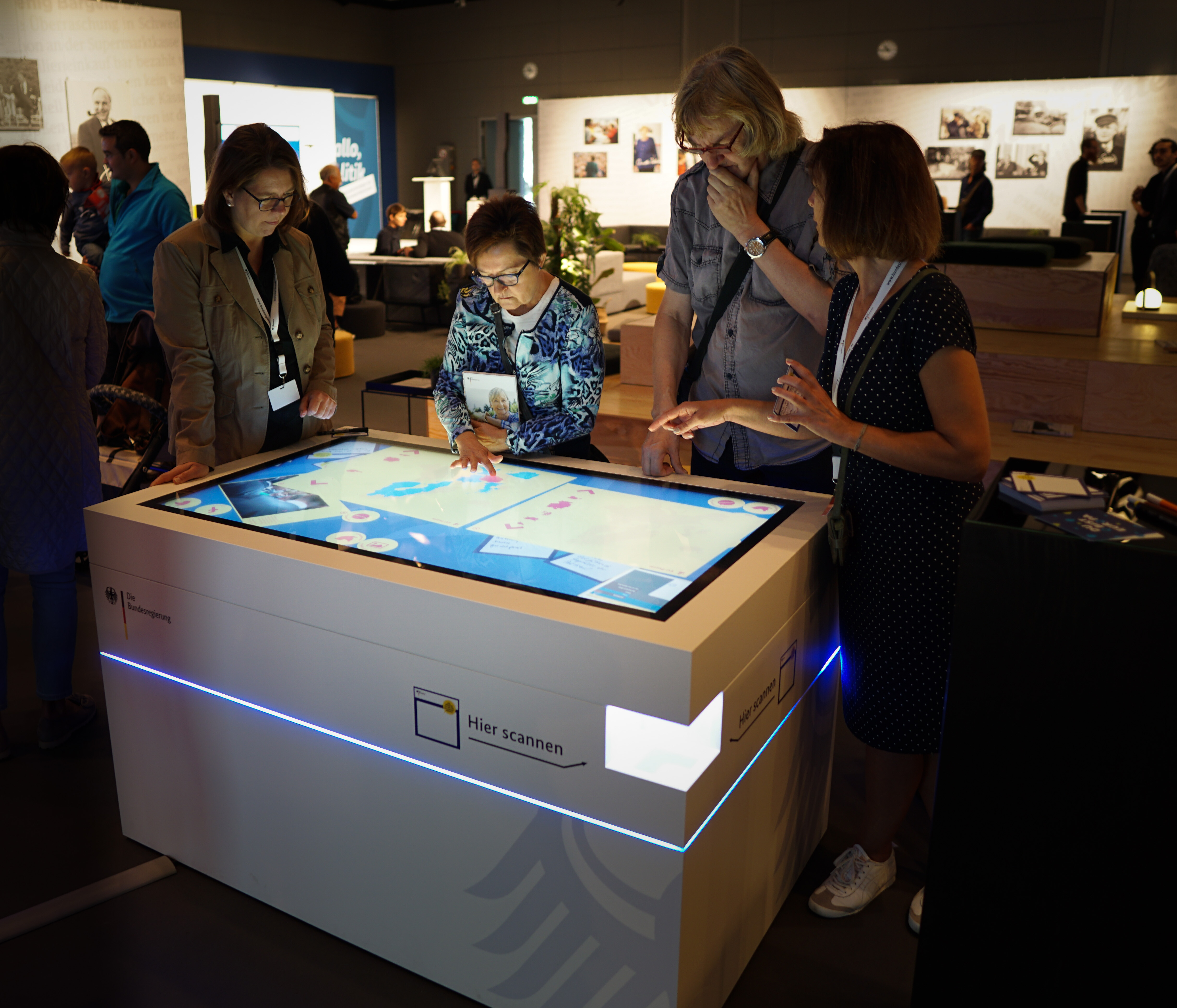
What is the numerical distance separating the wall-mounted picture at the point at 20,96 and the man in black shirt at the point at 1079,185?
31.6 feet

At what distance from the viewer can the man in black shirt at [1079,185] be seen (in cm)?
1012

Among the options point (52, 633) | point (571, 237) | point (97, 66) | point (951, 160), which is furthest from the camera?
point (951, 160)

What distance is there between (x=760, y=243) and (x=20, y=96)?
774cm

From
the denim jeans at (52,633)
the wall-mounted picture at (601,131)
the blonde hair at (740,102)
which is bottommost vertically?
the denim jeans at (52,633)

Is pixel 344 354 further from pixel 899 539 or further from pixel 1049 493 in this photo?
pixel 1049 493

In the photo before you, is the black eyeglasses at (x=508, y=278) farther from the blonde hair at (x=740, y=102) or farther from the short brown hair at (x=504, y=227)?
the blonde hair at (x=740, y=102)

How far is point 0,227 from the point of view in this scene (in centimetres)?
239

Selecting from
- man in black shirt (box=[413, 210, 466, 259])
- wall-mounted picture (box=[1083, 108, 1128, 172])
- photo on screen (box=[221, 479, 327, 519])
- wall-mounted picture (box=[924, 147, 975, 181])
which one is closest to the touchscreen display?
photo on screen (box=[221, 479, 327, 519])

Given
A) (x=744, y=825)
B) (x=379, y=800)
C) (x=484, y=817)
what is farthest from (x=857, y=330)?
(x=379, y=800)

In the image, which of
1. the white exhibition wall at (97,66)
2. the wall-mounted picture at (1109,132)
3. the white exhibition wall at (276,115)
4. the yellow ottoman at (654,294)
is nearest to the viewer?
the white exhibition wall at (97,66)

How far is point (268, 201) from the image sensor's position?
215 cm

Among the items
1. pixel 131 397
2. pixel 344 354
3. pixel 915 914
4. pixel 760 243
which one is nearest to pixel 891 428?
pixel 760 243

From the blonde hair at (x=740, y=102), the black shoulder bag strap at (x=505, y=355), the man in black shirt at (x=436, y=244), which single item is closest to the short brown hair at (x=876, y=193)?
the blonde hair at (x=740, y=102)

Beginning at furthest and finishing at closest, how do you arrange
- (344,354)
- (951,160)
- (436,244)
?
(951,160) → (436,244) → (344,354)
